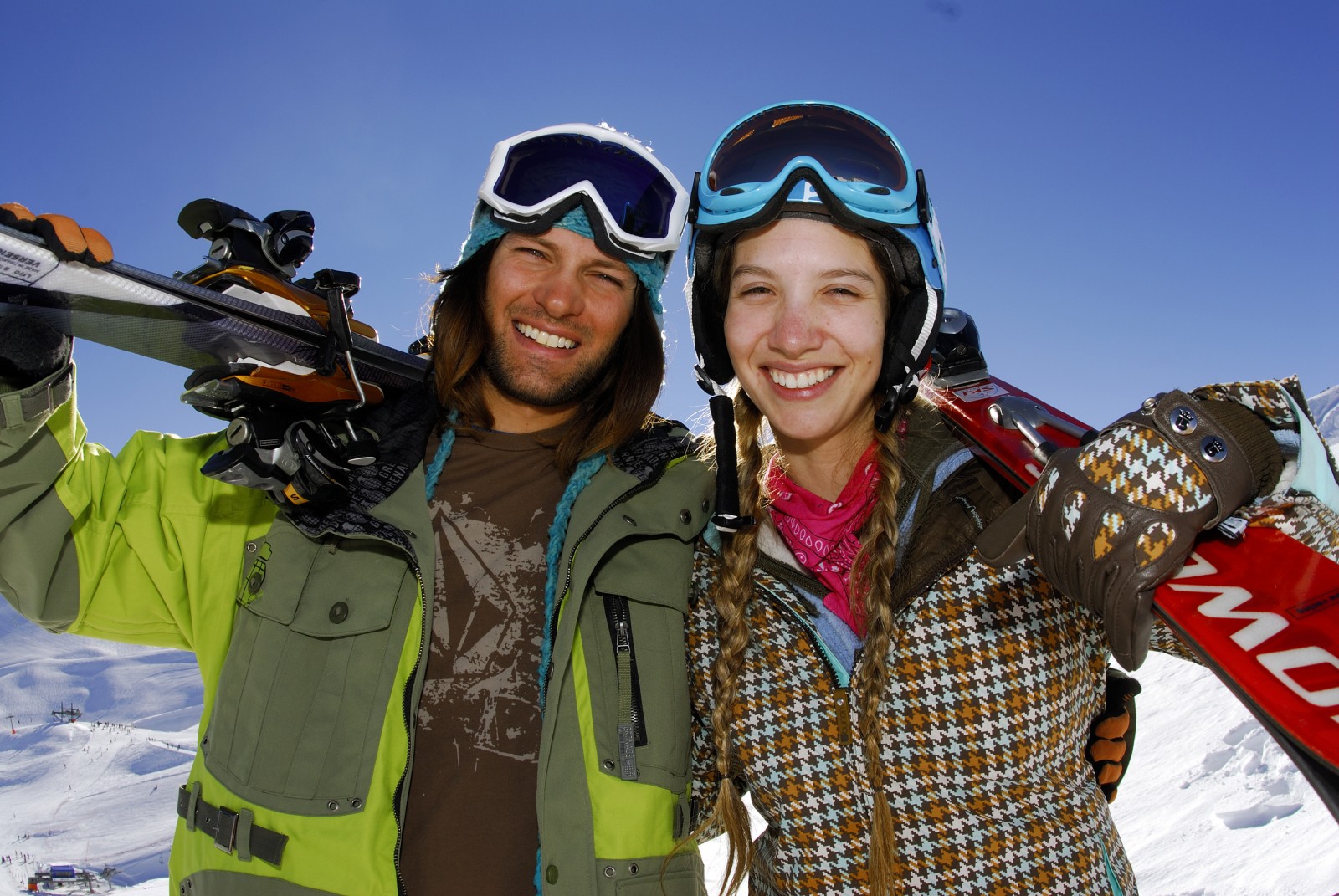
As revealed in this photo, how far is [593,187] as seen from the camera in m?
3.50

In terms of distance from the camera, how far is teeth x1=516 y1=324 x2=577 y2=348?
10.8ft

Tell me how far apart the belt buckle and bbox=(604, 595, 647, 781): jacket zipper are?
112cm

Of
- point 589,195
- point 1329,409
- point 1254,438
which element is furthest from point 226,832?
point 1329,409

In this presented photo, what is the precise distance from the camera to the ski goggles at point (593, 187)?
3.48 m

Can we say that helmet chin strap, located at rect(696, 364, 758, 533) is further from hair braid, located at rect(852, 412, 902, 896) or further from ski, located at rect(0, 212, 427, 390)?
ski, located at rect(0, 212, 427, 390)

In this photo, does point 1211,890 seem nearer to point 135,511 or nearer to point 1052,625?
point 1052,625

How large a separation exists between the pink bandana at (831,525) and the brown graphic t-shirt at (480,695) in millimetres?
842

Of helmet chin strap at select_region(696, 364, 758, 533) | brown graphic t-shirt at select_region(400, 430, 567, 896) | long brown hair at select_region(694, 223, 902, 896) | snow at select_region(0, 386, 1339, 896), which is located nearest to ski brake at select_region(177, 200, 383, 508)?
brown graphic t-shirt at select_region(400, 430, 567, 896)

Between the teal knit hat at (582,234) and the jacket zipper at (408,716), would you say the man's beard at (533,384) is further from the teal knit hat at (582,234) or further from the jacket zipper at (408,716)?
the jacket zipper at (408,716)

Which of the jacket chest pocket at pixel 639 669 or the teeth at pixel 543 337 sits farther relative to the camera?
the teeth at pixel 543 337

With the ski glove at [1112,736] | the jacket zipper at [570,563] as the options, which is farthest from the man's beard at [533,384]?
the ski glove at [1112,736]

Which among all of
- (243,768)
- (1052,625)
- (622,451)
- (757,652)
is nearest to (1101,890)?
(1052,625)

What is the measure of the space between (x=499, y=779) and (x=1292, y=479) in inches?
86.6

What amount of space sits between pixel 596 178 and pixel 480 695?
7.32 ft
